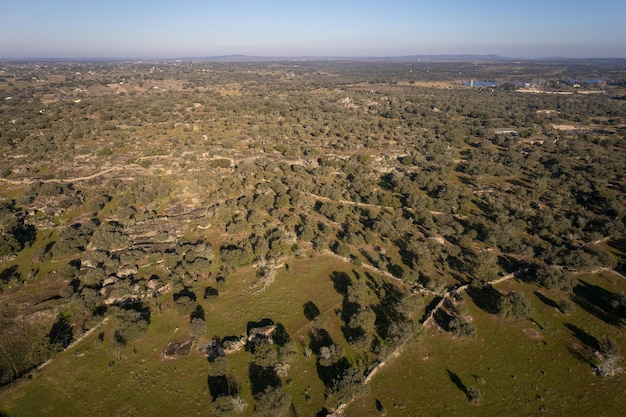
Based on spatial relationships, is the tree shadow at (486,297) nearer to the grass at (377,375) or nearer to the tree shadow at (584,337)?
the grass at (377,375)

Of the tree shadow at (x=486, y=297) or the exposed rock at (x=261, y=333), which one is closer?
the exposed rock at (x=261, y=333)

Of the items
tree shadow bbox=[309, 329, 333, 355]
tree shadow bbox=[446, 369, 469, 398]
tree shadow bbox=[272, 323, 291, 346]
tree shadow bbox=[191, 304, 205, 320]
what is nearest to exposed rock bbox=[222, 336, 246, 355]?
tree shadow bbox=[272, 323, 291, 346]

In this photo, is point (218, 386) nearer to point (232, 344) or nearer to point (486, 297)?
point (232, 344)

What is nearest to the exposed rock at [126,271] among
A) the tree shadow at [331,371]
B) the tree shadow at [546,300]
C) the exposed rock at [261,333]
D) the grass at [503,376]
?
the exposed rock at [261,333]

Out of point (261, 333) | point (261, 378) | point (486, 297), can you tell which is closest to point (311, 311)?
point (261, 333)

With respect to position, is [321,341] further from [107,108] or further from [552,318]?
[107,108]
